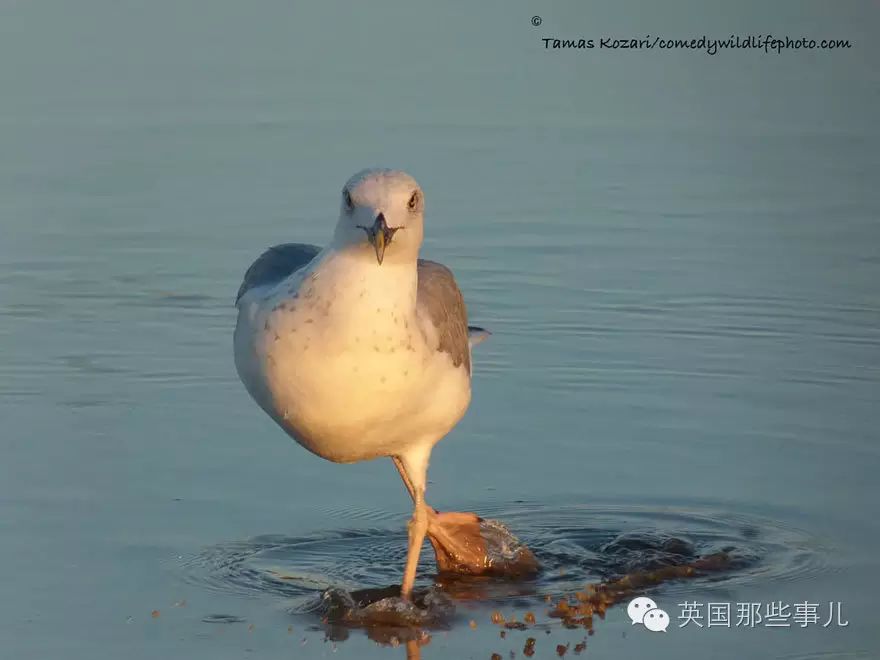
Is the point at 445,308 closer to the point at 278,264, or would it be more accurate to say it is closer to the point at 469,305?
the point at 278,264

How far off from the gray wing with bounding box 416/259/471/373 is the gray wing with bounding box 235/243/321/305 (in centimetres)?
48

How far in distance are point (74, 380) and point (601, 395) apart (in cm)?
280

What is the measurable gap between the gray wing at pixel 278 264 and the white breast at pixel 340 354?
337mm

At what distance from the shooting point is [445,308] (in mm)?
8086

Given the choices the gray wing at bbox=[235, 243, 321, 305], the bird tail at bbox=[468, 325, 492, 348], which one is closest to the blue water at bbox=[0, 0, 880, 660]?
the bird tail at bbox=[468, 325, 492, 348]

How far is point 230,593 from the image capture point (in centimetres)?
778

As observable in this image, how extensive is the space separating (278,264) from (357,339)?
101cm

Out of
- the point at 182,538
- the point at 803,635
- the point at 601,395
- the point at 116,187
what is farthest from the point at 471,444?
the point at 116,187

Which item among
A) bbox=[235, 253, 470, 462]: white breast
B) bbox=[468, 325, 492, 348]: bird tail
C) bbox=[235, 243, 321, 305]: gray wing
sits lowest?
bbox=[235, 253, 470, 462]: white breast

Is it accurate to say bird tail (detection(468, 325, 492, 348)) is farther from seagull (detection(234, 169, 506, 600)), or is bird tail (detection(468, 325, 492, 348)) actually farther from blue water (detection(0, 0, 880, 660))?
seagull (detection(234, 169, 506, 600))

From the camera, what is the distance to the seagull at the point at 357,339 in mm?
7070

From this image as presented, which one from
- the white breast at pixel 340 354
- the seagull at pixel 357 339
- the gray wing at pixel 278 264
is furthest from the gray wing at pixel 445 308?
the gray wing at pixel 278 264

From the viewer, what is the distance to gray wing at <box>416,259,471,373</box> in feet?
25.6

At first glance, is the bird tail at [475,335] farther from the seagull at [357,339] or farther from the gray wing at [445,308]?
the seagull at [357,339]
